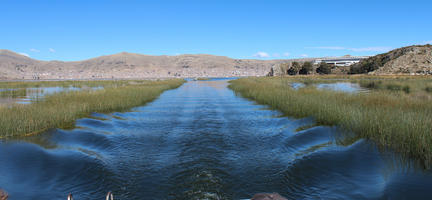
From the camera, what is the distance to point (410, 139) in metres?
8.46

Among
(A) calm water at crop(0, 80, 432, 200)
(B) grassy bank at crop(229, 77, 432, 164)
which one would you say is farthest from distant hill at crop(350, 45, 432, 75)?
(A) calm water at crop(0, 80, 432, 200)

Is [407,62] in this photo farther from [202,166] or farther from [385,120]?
[202,166]

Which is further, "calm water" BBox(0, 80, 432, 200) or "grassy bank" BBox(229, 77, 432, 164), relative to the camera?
"grassy bank" BBox(229, 77, 432, 164)

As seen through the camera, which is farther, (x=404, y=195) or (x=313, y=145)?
(x=313, y=145)

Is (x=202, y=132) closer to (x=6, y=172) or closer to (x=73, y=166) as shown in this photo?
(x=73, y=166)

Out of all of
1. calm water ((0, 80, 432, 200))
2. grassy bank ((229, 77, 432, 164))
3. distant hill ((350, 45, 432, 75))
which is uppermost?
distant hill ((350, 45, 432, 75))

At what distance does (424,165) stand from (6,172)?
11888 millimetres

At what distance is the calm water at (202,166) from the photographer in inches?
269

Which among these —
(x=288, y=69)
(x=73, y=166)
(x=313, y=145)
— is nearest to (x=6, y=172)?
(x=73, y=166)

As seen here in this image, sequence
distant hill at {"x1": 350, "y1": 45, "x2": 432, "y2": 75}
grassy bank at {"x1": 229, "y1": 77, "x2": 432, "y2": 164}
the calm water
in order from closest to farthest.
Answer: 1. the calm water
2. grassy bank at {"x1": 229, "y1": 77, "x2": 432, "y2": 164}
3. distant hill at {"x1": 350, "y1": 45, "x2": 432, "y2": 75}

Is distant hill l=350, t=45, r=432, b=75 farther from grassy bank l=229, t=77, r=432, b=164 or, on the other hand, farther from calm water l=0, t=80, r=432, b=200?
calm water l=0, t=80, r=432, b=200

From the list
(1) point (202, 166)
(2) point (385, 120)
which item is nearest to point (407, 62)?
(2) point (385, 120)

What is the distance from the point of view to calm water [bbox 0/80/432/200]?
6840 mm

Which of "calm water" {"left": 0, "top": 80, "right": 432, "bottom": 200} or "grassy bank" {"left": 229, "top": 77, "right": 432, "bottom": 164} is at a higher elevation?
"grassy bank" {"left": 229, "top": 77, "right": 432, "bottom": 164}
